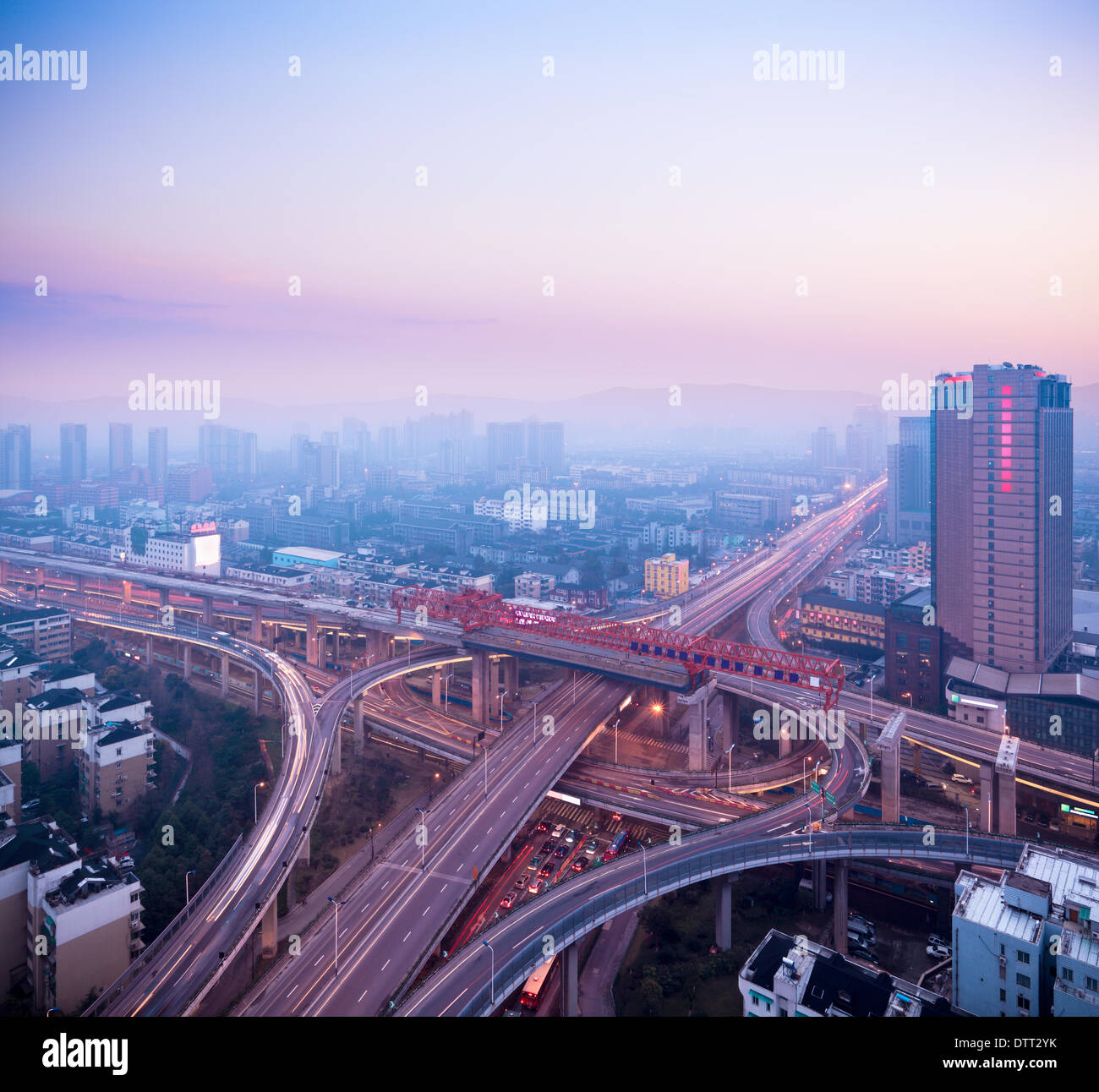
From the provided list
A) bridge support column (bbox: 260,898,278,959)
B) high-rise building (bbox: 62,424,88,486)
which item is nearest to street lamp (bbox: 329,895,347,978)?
bridge support column (bbox: 260,898,278,959)

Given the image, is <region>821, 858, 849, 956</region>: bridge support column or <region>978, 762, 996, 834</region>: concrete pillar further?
<region>978, 762, 996, 834</region>: concrete pillar

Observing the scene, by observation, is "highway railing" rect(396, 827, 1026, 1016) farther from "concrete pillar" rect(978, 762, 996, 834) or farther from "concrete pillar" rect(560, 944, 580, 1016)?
"concrete pillar" rect(978, 762, 996, 834)

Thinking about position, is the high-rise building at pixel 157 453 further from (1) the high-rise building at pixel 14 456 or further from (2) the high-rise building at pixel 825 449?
(2) the high-rise building at pixel 825 449

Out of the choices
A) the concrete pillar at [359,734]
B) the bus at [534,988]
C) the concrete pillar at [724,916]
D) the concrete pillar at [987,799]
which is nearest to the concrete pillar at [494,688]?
the concrete pillar at [359,734]

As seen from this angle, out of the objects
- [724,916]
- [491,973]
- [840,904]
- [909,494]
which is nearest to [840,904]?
[840,904]

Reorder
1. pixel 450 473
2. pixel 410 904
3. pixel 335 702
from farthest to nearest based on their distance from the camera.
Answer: pixel 450 473 → pixel 335 702 → pixel 410 904

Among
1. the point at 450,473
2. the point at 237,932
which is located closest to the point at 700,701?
the point at 237,932
